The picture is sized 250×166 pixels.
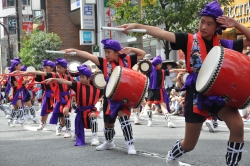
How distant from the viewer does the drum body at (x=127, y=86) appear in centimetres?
710

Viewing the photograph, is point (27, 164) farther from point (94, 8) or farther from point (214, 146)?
point (94, 8)

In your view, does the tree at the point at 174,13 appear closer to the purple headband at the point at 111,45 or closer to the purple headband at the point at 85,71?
the purple headband at the point at 85,71

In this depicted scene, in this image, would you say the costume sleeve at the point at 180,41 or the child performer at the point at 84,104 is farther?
the child performer at the point at 84,104

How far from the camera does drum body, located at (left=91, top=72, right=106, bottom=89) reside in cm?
837

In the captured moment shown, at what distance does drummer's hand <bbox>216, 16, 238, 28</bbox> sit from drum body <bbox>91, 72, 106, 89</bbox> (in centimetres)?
349

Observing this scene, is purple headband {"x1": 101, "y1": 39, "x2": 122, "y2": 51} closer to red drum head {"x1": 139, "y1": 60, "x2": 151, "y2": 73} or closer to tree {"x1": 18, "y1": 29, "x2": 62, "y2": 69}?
red drum head {"x1": 139, "y1": 60, "x2": 151, "y2": 73}

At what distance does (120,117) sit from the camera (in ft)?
24.8

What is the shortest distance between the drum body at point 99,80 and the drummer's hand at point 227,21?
3.49 meters

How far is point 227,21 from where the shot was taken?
199 inches

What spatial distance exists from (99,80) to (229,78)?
3916 millimetres

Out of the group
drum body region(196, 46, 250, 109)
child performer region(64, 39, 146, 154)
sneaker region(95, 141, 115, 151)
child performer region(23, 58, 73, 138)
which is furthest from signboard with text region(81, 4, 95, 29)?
drum body region(196, 46, 250, 109)

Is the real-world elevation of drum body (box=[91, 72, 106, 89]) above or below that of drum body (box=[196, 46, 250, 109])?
below

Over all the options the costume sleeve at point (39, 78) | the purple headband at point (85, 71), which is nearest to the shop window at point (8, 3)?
the costume sleeve at point (39, 78)

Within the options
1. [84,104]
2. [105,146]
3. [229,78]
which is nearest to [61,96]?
[84,104]
